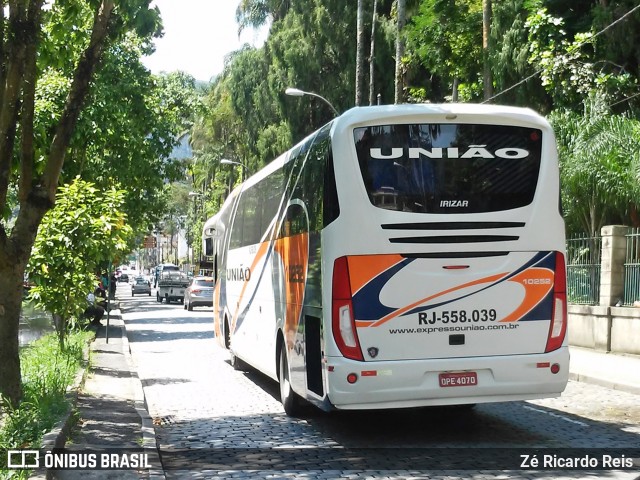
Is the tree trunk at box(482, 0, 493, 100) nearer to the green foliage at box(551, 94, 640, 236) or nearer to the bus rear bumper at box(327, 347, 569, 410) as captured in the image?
the green foliage at box(551, 94, 640, 236)

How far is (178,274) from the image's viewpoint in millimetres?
62094

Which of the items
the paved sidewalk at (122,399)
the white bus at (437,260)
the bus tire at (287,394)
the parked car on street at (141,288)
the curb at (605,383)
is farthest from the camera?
the parked car on street at (141,288)

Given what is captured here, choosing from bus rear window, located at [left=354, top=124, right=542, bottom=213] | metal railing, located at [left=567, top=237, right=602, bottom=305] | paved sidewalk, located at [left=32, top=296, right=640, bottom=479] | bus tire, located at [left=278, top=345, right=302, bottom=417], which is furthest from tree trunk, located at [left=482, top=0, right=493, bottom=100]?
bus rear window, located at [left=354, top=124, right=542, bottom=213]

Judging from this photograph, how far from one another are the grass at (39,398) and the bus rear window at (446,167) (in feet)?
12.5

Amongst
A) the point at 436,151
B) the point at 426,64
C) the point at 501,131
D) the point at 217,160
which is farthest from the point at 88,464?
the point at 217,160

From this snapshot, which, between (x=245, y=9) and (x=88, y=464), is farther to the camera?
(x=245, y=9)

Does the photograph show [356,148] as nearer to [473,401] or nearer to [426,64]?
[473,401]

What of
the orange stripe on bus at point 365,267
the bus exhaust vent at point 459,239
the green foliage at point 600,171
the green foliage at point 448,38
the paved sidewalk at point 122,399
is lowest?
the paved sidewalk at point 122,399

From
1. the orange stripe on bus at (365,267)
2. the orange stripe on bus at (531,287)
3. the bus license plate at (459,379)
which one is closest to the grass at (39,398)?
the orange stripe on bus at (365,267)

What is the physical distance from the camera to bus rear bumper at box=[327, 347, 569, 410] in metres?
9.12

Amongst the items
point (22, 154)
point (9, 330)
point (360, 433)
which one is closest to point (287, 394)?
point (360, 433)

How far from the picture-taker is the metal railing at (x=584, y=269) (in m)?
20.2

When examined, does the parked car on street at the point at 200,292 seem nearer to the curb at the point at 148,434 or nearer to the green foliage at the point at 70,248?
the green foliage at the point at 70,248

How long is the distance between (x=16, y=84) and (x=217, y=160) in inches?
2272
